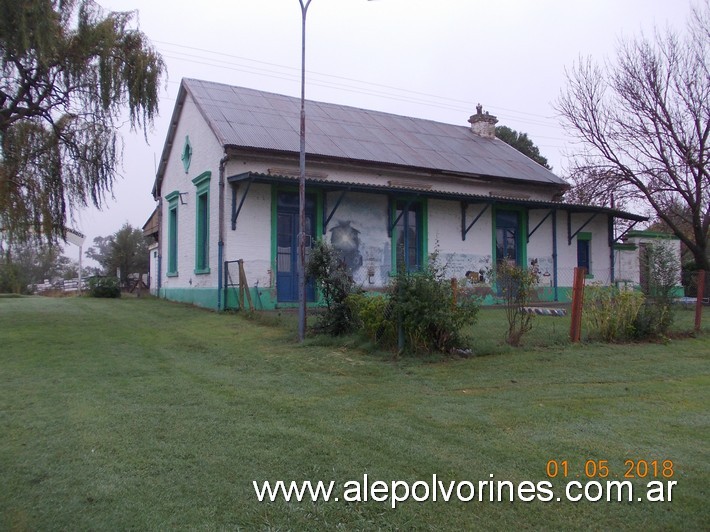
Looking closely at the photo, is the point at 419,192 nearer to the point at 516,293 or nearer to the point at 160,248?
the point at 516,293

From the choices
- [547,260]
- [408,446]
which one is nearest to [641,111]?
[547,260]

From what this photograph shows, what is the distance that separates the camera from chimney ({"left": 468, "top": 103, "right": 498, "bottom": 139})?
27609 millimetres

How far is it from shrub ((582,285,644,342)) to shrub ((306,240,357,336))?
443cm

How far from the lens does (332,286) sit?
11562mm

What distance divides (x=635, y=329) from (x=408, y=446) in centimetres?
808

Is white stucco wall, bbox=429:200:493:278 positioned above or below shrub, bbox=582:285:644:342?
above

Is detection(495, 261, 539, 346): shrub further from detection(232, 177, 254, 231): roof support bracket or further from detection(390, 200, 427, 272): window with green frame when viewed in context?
detection(390, 200, 427, 272): window with green frame

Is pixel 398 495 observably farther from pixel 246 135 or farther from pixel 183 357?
→ pixel 246 135

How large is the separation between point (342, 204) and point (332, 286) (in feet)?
24.5

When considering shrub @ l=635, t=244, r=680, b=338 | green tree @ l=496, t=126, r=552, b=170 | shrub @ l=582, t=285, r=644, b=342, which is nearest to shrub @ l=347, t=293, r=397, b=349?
shrub @ l=582, t=285, r=644, b=342

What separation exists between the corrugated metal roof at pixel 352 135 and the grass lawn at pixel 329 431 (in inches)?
397

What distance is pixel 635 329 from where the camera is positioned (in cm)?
1155
